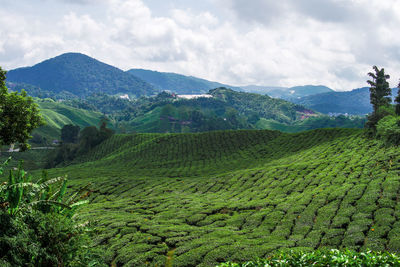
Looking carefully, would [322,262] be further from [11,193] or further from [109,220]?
[109,220]

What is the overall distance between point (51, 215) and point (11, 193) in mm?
1453

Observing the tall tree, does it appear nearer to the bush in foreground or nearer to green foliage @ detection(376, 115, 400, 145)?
green foliage @ detection(376, 115, 400, 145)

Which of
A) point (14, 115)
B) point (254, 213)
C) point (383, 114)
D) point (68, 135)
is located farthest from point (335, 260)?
point (68, 135)

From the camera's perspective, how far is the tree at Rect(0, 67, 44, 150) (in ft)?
75.9

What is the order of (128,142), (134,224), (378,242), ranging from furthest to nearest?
(128,142)
(134,224)
(378,242)

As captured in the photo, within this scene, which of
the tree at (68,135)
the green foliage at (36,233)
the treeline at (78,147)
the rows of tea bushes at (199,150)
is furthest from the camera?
the tree at (68,135)

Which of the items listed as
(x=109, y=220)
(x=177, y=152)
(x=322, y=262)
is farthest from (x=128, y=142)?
(x=322, y=262)

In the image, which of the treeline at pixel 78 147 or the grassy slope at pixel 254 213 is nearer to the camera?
the grassy slope at pixel 254 213

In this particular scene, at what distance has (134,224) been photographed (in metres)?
18.9

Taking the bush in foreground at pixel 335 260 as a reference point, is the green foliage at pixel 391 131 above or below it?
above

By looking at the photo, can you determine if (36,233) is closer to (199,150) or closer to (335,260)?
(335,260)

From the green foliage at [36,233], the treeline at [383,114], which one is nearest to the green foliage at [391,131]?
the treeline at [383,114]

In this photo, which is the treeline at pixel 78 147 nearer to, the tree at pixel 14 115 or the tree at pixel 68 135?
the tree at pixel 68 135

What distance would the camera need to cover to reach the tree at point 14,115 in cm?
2313
